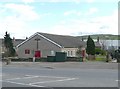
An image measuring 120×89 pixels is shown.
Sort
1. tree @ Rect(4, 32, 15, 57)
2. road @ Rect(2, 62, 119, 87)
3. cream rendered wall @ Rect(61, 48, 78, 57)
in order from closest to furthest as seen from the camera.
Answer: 1. road @ Rect(2, 62, 119, 87)
2. cream rendered wall @ Rect(61, 48, 78, 57)
3. tree @ Rect(4, 32, 15, 57)

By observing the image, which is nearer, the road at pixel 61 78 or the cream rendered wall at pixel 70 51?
the road at pixel 61 78

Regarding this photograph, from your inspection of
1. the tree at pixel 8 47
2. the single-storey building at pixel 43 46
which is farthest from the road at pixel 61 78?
the tree at pixel 8 47

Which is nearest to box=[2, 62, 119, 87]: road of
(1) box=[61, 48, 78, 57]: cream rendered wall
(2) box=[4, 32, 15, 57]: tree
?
(1) box=[61, 48, 78, 57]: cream rendered wall

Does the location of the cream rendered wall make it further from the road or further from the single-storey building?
the road

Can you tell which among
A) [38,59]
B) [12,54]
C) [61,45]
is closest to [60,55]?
[38,59]

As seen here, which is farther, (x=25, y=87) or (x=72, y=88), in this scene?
(x=25, y=87)

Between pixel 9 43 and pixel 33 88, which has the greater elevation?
pixel 9 43

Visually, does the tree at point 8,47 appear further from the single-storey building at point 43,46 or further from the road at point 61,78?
the road at point 61,78

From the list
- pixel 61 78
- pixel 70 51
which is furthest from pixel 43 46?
pixel 61 78

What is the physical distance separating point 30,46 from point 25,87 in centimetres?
4396

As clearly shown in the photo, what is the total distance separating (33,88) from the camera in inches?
601

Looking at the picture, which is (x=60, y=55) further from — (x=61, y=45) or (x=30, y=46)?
(x=30, y=46)

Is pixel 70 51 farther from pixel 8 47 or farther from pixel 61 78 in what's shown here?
pixel 61 78

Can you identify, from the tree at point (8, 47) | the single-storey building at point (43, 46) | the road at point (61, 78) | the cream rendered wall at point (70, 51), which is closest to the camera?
the road at point (61, 78)
